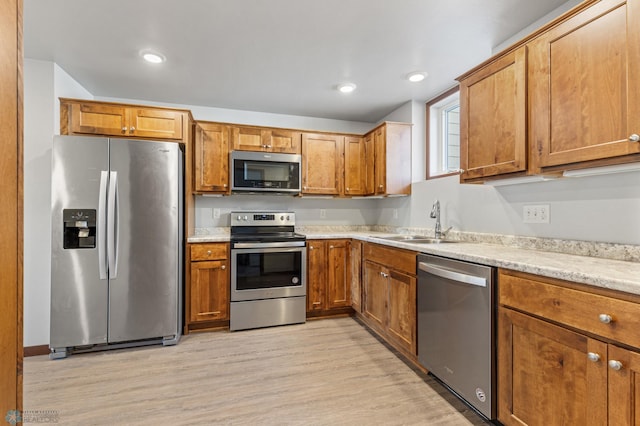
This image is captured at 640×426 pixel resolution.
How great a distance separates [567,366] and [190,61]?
10.1ft

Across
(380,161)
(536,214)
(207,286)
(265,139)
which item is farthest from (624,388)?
A: (265,139)

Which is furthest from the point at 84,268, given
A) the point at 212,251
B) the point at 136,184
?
the point at 212,251

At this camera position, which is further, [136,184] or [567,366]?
[136,184]

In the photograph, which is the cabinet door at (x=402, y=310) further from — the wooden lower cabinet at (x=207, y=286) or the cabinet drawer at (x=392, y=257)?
the wooden lower cabinet at (x=207, y=286)

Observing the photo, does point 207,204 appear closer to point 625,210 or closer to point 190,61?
point 190,61

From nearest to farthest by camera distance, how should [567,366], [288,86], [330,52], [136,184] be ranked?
[567,366], [330,52], [136,184], [288,86]

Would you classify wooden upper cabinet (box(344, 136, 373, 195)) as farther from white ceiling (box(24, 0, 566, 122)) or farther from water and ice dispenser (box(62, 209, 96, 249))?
water and ice dispenser (box(62, 209, 96, 249))

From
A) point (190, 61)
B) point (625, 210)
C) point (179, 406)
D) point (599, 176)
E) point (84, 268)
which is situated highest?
point (190, 61)

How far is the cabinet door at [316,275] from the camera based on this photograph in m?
3.27

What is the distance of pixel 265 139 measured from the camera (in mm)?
3445

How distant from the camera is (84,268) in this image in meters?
2.45

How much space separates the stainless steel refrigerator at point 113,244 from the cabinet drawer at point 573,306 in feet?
8.48

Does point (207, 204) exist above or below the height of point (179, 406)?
above

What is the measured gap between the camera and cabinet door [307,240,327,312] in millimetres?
3271
